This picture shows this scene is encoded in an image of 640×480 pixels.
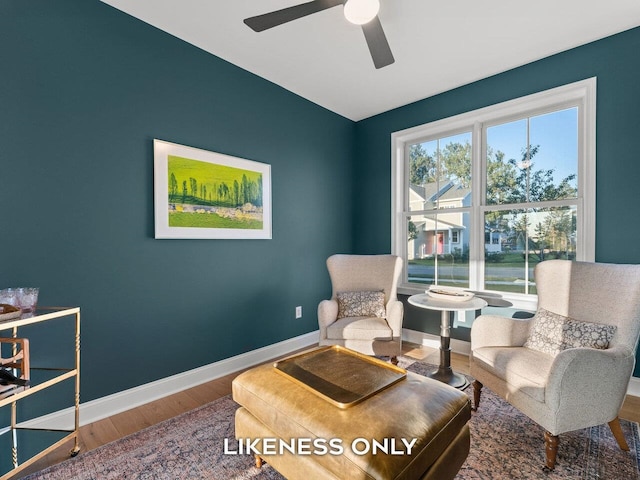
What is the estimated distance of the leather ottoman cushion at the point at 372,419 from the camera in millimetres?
1065

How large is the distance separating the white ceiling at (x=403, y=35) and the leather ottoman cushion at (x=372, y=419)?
7.71 feet

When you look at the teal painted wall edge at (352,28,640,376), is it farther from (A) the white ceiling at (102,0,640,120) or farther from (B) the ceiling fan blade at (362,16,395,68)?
(B) the ceiling fan blade at (362,16,395,68)

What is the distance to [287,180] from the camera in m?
3.30

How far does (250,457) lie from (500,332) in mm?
1778

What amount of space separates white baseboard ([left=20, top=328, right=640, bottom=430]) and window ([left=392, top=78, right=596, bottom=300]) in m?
0.69

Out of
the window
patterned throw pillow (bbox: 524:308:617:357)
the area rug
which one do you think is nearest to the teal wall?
the area rug

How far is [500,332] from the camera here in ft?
7.11

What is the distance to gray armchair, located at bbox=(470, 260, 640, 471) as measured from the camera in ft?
5.17

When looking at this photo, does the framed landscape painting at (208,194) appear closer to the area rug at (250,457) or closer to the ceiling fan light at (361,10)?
the area rug at (250,457)

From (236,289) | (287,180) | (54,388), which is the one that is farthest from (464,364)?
(54,388)

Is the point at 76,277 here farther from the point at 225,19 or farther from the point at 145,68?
the point at 225,19

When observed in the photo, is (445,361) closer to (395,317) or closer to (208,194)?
(395,317)

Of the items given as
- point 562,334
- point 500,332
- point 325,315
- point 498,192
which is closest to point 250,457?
point 325,315

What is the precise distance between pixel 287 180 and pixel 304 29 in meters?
1.37
